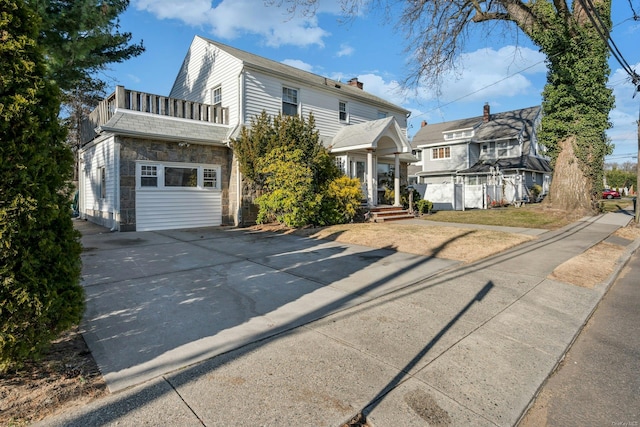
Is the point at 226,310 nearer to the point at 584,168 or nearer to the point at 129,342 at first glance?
the point at 129,342

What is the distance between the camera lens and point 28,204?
2.41 m

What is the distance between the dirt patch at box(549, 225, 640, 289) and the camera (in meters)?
5.65

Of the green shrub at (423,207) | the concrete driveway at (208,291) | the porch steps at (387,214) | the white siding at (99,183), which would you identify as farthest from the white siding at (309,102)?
the concrete driveway at (208,291)

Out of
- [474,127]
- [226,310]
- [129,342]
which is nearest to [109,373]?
[129,342]

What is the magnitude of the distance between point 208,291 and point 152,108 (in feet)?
32.1

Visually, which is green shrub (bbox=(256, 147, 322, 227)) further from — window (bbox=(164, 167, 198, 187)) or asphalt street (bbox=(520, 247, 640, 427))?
asphalt street (bbox=(520, 247, 640, 427))

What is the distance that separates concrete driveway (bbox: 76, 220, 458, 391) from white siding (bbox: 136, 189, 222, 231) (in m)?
2.55

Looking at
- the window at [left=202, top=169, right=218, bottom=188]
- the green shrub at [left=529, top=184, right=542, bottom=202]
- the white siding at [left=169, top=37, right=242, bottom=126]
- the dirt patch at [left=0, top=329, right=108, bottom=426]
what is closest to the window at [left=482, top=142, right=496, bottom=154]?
the green shrub at [left=529, top=184, right=542, bottom=202]

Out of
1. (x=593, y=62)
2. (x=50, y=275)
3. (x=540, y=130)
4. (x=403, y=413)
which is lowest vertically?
(x=403, y=413)

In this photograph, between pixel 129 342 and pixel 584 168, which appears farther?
pixel 584 168

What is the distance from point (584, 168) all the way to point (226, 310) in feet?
58.5

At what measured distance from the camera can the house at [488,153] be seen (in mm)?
27938

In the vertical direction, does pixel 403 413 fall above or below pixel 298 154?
below

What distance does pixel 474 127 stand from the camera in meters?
32.7
